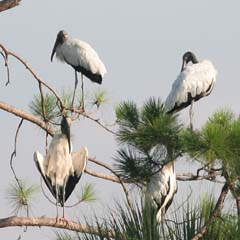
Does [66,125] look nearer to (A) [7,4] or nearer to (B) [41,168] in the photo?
(B) [41,168]

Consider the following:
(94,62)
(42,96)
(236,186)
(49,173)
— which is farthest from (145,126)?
(94,62)

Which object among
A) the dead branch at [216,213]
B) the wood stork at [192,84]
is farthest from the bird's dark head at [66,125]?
the dead branch at [216,213]

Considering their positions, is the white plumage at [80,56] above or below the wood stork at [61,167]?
above

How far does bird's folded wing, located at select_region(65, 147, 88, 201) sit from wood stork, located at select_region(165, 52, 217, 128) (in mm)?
861

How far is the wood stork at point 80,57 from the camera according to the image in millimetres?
10562

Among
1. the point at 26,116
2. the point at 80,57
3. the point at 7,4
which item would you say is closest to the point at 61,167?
the point at 26,116

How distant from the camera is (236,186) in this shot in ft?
18.4

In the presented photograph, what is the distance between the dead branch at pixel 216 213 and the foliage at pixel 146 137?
1.20 feet

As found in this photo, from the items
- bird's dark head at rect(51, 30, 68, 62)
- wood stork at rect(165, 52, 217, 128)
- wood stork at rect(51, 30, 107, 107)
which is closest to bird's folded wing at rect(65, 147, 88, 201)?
wood stork at rect(165, 52, 217, 128)

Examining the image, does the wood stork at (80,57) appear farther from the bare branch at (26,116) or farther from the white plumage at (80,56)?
the bare branch at (26,116)

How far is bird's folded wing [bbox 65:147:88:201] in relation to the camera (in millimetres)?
7582

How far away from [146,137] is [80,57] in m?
5.30

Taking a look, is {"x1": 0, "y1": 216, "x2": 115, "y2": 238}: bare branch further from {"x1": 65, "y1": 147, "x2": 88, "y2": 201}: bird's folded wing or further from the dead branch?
{"x1": 65, "y1": 147, "x2": 88, "y2": 201}: bird's folded wing

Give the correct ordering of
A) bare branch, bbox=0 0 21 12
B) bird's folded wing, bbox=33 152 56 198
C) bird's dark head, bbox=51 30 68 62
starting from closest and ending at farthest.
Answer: bare branch, bbox=0 0 21 12
bird's folded wing, bbox=33 152 56 198
bird's dark head, bbox=51 30 68 62
